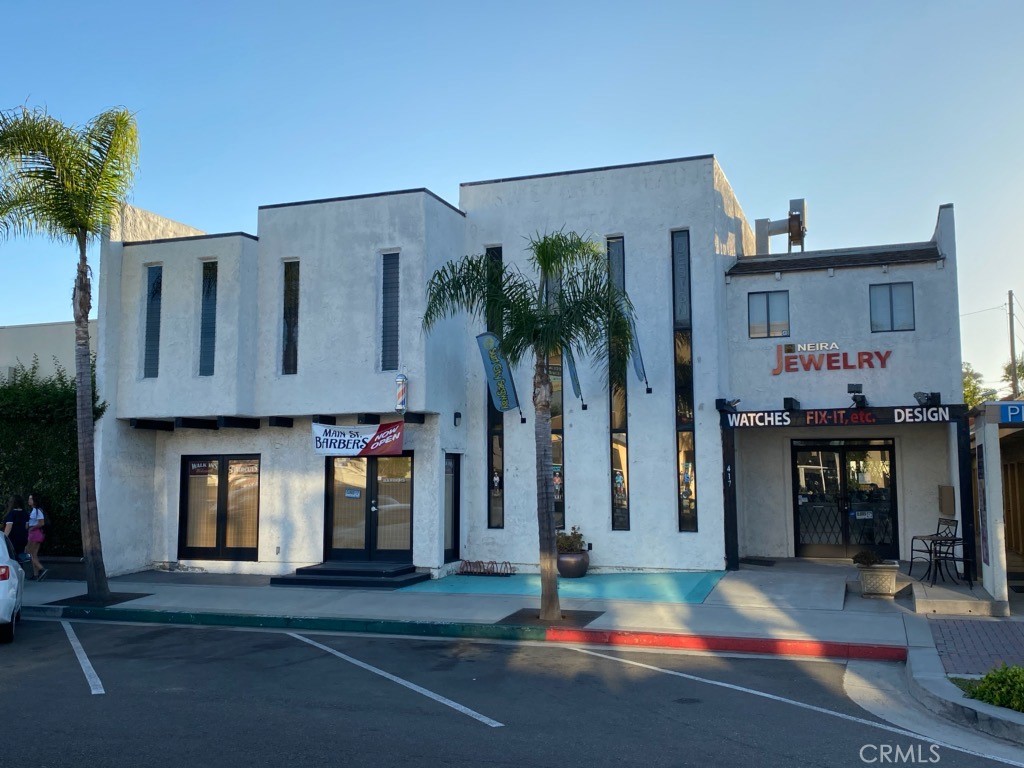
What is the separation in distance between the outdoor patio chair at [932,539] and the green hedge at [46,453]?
15356mm

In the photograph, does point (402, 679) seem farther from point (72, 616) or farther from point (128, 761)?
point (72, 616)

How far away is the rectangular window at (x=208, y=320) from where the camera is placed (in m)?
17.9

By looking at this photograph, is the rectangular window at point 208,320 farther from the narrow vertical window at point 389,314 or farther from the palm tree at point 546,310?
the palm tree at point 546,310

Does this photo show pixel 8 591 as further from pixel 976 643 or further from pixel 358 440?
pixel 976 643

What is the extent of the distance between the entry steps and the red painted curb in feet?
16.5

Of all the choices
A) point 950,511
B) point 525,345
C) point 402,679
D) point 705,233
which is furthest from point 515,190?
point 402,679

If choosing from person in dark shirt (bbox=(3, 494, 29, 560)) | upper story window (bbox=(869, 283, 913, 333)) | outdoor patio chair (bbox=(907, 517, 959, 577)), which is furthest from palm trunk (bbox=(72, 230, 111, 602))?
upper story window (bbox=(869, 283, 913, 333))

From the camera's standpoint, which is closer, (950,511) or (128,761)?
(128,761)

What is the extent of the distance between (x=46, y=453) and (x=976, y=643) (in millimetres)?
16498

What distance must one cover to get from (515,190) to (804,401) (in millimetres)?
7139

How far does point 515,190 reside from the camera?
1836 centimetres

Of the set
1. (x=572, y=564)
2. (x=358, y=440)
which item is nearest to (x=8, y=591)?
(x=358, y=440)

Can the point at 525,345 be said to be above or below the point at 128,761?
above

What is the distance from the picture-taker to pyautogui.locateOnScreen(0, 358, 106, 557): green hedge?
57.7 ft
